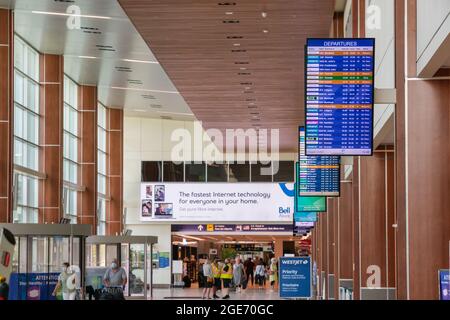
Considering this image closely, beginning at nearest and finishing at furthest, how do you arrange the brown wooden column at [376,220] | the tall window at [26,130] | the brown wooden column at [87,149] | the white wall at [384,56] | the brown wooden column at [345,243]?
the white wall at [384,56] → the brown wooden column at [376,220] → the brown wooden column at [345,243] → the tall window at [26,130] → the brown wooden column at [87,149]

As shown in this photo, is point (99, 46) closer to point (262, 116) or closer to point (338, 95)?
point (262, 116)

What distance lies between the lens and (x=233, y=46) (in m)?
23.1

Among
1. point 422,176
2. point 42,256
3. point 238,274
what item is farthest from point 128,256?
point 422,176

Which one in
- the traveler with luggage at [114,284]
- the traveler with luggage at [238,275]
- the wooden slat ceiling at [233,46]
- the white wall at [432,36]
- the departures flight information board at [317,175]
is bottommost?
the traveler with luggage at [238,275]

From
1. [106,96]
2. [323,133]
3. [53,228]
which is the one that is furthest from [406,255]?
[106,96]

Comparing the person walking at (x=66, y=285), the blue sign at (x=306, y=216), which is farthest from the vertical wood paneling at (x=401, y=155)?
the blue sign at (x=306, y=216)

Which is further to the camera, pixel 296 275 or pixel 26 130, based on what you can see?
pixel 26 130

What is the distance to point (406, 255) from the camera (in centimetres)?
827

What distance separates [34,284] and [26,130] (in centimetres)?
1348

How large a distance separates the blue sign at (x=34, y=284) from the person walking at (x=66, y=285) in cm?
32

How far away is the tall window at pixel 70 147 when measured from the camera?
142ft

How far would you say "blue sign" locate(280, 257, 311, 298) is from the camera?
20.9 m

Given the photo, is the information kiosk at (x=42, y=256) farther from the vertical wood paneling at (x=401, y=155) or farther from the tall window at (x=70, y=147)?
the tall window at (x=70, y=147)

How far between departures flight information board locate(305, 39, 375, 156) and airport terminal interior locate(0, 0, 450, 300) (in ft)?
0.06
